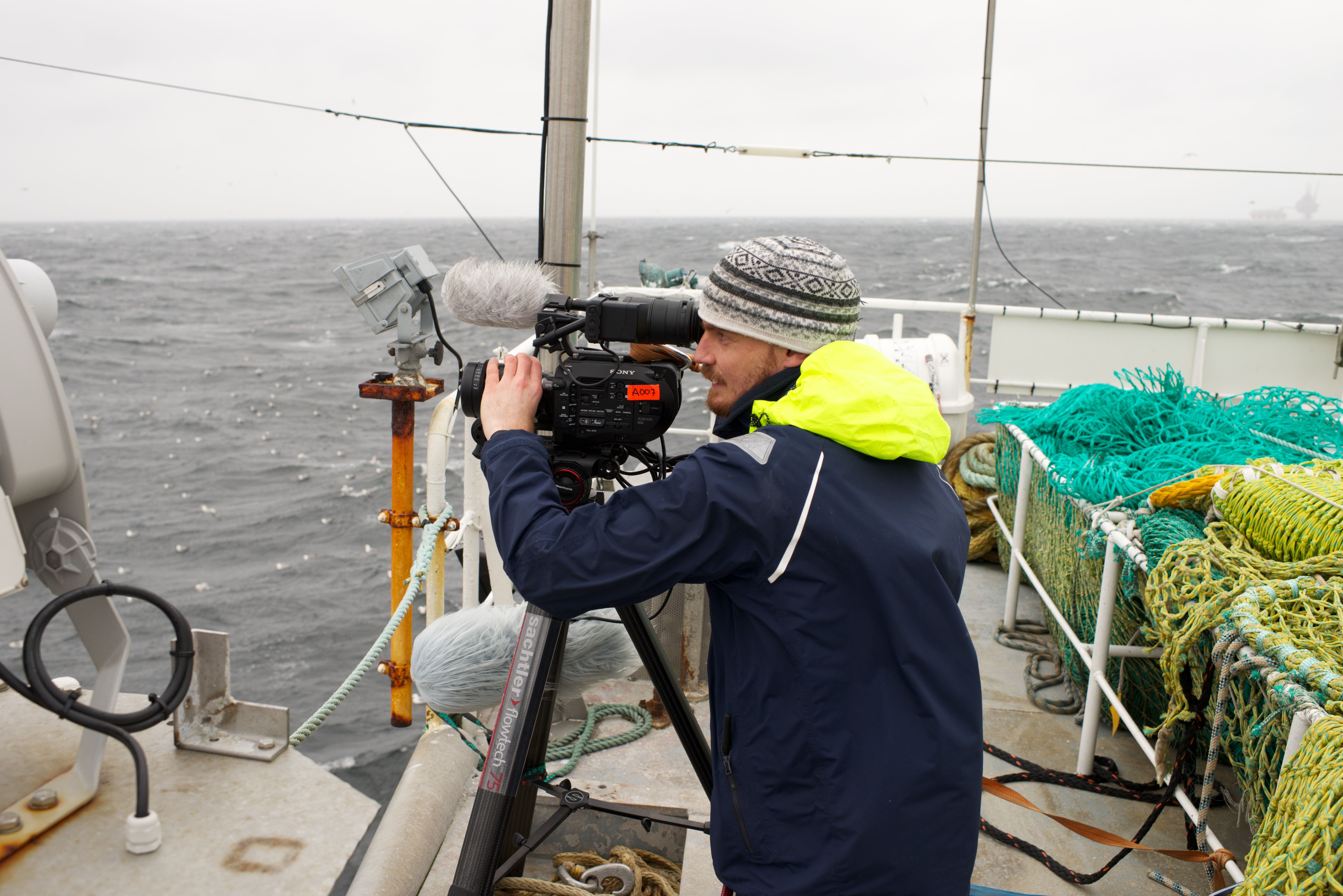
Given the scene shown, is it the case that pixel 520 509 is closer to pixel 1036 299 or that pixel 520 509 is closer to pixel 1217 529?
pixel 1217 529

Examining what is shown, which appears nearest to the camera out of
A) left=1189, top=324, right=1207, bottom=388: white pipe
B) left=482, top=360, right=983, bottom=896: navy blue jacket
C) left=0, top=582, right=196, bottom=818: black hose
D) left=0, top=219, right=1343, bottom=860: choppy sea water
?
left=482, top=360, right=983, bottom=896: navy blue jacket

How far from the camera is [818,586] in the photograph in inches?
51.9

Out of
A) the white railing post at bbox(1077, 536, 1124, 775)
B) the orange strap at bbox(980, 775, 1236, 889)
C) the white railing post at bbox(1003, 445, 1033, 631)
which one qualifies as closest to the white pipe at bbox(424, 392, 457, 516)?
the orange strap at bbox(980, 775, 1236, 889)

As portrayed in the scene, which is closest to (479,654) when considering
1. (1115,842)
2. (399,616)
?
(399,616)

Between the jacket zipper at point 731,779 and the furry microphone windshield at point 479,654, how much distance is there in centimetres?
103

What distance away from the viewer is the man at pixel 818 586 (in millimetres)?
1310

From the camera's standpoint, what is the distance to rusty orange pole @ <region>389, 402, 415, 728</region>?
9.94 feet

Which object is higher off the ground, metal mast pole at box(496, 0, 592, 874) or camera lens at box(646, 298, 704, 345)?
metal mast pole at box(496, 0, 592, 874)

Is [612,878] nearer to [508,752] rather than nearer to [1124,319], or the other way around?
[508,752]

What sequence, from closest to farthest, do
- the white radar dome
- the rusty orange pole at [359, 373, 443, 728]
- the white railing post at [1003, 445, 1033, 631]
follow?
the white radar dome, the rusty orange pole at [359, 373, 443, 728], the white railing post at [1003, 445, 1033, 631]

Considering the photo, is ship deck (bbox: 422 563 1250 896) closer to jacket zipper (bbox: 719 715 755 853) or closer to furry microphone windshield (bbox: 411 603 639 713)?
furry microphone windshield (bbox: 411 603 639 713)

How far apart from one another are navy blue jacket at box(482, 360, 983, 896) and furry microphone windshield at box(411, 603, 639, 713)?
3.65 feet

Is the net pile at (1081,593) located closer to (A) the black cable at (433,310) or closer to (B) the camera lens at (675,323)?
(B) the camera lens at (675,323)

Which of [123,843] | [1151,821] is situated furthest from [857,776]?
[123,843]
